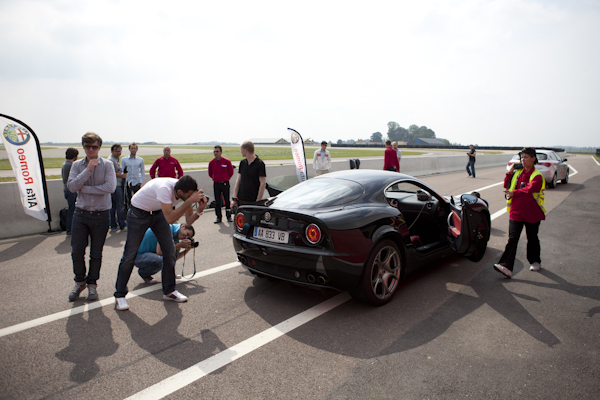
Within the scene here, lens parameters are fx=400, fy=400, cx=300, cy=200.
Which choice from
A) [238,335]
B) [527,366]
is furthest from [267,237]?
[527,366]

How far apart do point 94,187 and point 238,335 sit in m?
2.27

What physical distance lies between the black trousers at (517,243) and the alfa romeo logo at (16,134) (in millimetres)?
8820

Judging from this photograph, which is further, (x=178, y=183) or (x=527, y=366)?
(x=178, y=183)

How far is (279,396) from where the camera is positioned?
8.78 feet

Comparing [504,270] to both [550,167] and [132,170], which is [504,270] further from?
[550,167]

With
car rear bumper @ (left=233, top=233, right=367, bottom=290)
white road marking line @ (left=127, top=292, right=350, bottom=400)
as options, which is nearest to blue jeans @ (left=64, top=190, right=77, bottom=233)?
car rear bumper @ (left=233, top=233, right=367, bottom=290)

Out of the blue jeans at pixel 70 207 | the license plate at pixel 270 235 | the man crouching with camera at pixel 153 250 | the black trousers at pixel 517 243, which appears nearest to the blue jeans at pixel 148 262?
the man crouching with camera at pixel 153 250

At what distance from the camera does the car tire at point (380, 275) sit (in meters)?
3.96

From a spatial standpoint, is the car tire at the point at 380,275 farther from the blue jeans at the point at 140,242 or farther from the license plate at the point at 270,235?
the blue jeans at the point at 140,242

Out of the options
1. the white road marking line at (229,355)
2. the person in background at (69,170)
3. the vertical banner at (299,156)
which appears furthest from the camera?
the vertical banner at (299,156)

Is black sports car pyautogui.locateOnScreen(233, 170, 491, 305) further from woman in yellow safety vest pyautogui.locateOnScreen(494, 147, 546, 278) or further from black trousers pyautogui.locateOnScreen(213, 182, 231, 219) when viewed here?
black trousers pyautogui.locateOnScreen(213, 182, 231, 219)

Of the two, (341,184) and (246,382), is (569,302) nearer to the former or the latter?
(341,184)

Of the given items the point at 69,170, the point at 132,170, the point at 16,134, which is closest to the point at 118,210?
the point at 132,170

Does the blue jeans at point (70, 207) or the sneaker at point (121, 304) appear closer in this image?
the sneaker at point (121, 304)
